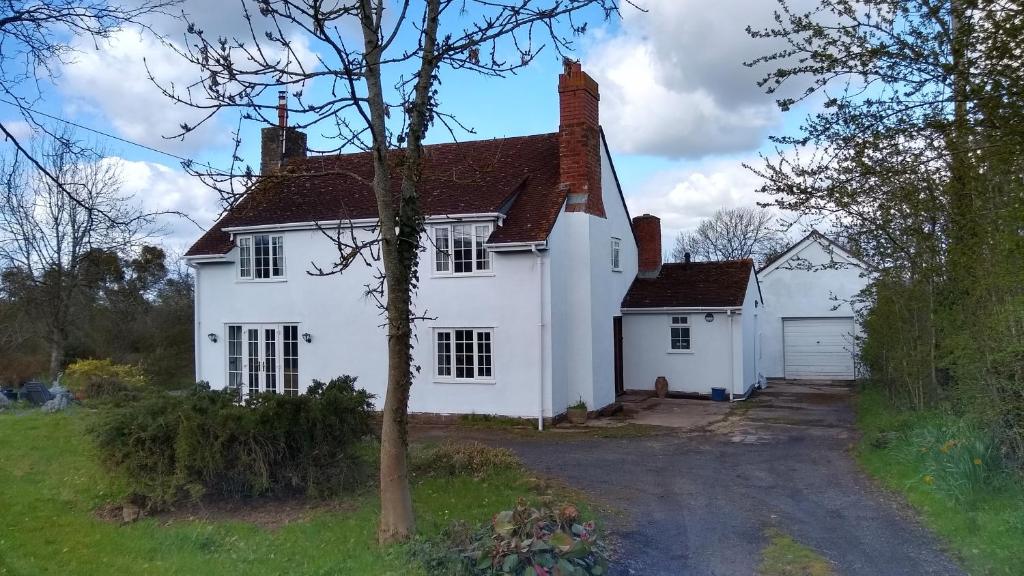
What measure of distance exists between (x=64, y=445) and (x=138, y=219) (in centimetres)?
620

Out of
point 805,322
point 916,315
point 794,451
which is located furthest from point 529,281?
point 805,322

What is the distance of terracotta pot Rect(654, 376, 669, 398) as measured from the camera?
2225cm

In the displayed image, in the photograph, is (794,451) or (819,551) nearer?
(819,551)

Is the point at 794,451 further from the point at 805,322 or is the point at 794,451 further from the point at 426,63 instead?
the point at 805,322

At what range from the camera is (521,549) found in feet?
19.4

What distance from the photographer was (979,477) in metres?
8.12

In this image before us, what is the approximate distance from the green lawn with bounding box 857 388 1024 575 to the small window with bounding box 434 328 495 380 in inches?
315

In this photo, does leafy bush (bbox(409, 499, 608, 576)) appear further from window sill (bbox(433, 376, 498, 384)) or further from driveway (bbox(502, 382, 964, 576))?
window sill (bbox(433, 376, 498, 384))

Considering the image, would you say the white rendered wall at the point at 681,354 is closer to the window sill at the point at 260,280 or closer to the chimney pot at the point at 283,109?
the window sill at the point at 260,280

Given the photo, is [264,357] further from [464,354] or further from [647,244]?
[647,244]

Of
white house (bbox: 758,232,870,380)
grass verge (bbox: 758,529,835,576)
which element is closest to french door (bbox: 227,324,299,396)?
grass verge (bbox: 758,529,835,576)

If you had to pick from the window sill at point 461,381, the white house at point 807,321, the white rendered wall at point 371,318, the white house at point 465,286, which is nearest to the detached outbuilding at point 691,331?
the white house at point 465,286

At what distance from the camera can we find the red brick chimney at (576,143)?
58.3ft

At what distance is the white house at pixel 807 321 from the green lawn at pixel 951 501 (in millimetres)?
15770
